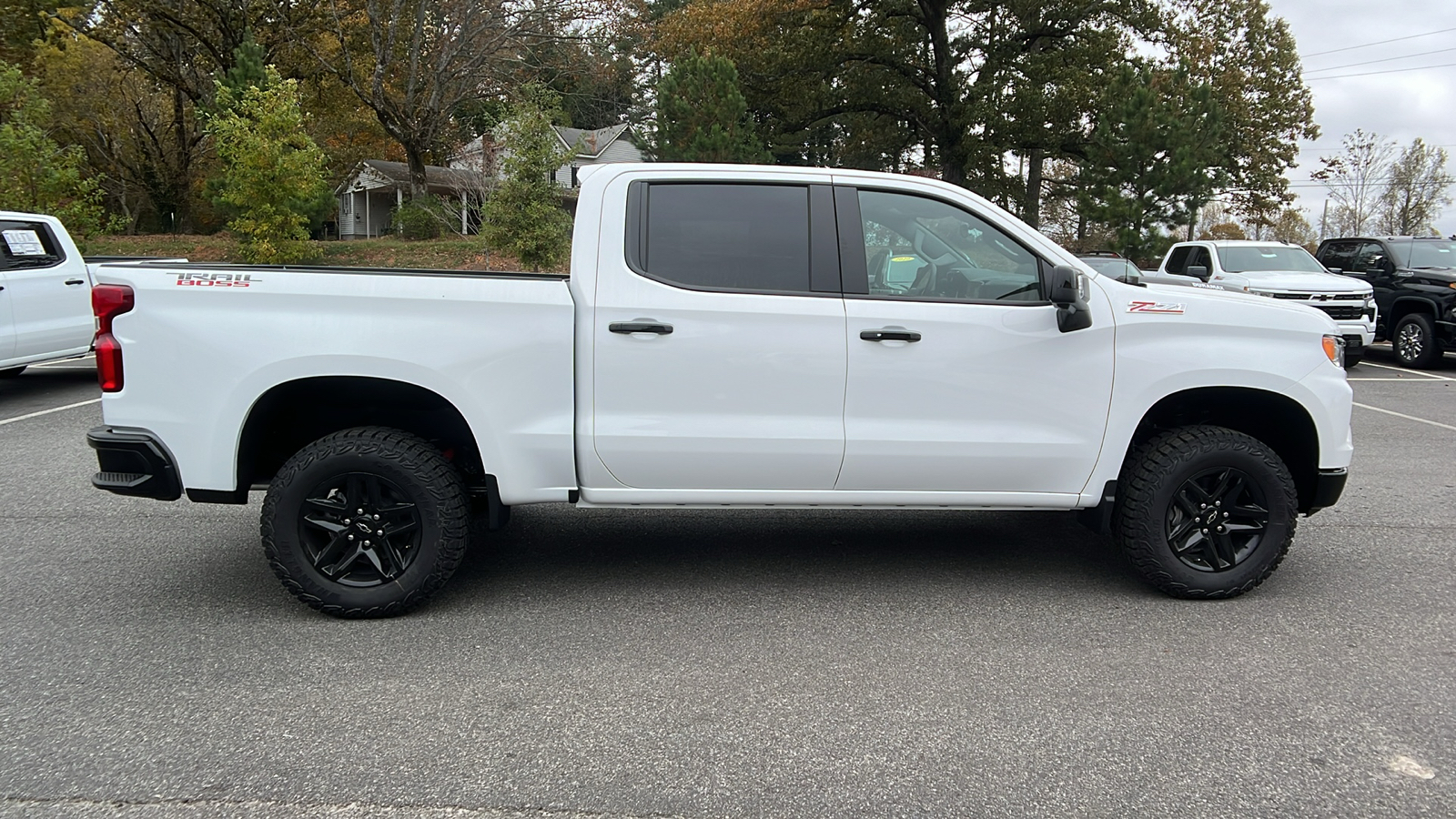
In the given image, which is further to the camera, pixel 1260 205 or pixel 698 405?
pixel 1260 205

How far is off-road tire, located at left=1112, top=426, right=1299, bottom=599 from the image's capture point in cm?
450

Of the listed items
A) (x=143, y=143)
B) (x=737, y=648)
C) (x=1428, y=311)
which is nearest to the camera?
(x=737, y=648)

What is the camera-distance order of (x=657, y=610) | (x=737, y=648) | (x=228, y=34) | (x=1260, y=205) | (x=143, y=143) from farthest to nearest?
1. (x=1260, y=205)
2. (x=143, y=143)
3. (x=228, y=34)
4. (x=657, y=610)
5. (x=737, y=648)

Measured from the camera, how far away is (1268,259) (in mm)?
14969

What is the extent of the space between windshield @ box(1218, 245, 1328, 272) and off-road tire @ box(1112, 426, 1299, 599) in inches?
452

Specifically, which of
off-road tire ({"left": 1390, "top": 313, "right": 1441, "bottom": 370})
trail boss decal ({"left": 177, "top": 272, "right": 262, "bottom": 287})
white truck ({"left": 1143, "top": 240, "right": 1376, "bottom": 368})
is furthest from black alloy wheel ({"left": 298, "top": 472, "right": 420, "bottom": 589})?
off-road tire ({"left": 1390, "top": 313, "right": 1441, "bottom": 370})

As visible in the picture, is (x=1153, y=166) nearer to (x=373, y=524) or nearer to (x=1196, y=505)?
(x=1196, y=505)

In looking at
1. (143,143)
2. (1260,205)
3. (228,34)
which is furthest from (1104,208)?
(143,143)

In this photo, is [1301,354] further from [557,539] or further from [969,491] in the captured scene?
[557,539]

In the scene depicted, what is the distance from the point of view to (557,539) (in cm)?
560

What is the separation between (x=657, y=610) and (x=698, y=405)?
949mm

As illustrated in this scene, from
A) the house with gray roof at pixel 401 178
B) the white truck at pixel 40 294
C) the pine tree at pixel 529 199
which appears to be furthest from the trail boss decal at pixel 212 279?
the house with gray roof at pixel 401 178

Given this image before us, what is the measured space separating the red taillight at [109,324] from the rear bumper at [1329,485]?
525cm

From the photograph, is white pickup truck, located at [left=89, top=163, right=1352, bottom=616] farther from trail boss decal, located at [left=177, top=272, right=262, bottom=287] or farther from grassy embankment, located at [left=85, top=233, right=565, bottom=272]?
grassy embankment, located at [left=85, top=233, right=565, bottom=272]
